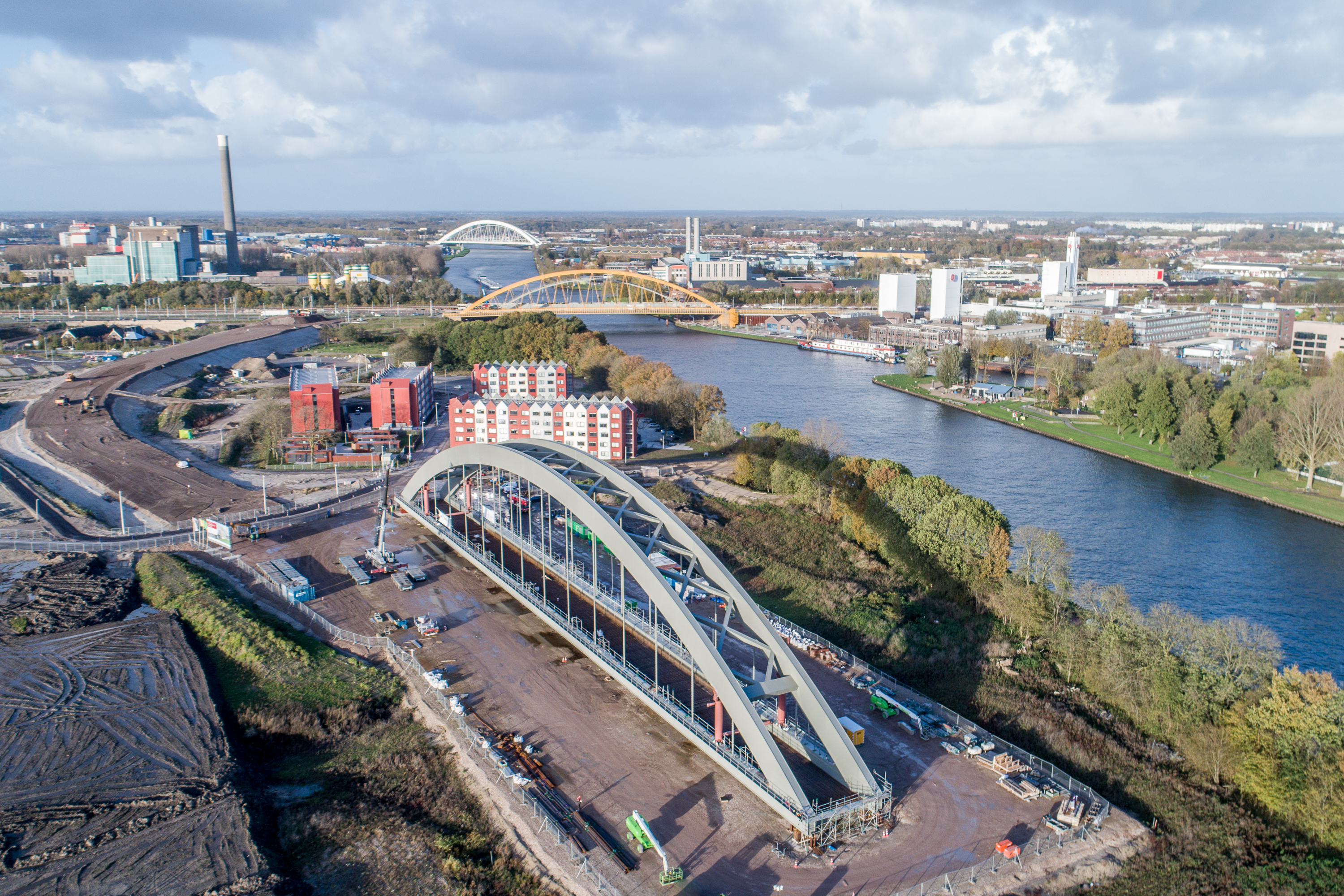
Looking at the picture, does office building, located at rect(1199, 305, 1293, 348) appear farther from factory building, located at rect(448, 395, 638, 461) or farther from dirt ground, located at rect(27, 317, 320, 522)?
dirt ground, located at rect(27, 317, 320, 522)

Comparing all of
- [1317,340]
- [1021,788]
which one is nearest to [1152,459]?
[1317,340]

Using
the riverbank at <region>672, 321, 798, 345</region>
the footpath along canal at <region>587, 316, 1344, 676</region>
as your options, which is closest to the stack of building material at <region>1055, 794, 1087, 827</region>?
the footpath along canal at <region>587, 316, 1344, 676</region>

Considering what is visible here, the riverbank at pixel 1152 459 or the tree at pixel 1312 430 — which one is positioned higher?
the tree at pixel 1312 430

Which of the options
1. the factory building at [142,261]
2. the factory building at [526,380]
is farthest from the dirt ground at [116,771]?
the factory building at [142,261]

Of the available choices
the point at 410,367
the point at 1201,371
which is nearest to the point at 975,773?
the point at 410,367

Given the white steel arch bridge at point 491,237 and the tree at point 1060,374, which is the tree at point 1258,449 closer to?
the tree at point 1060,374

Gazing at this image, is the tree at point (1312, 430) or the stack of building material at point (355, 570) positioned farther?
the tree at point (1312, 430)

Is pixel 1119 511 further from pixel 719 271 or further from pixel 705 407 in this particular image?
pixel 719 271
